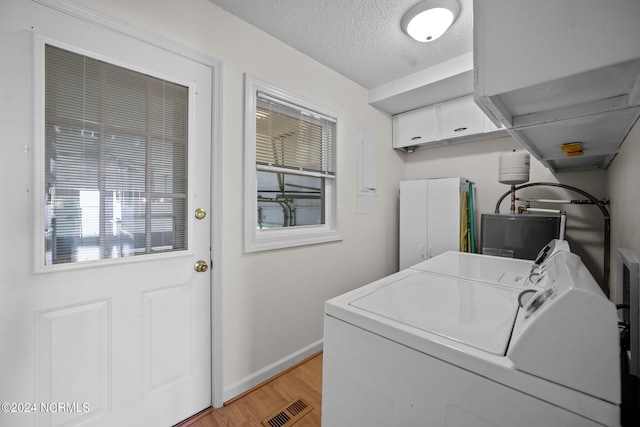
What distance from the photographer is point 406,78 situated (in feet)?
8.05

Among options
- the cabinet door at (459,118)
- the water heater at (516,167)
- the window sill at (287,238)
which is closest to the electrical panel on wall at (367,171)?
the window sill at (287,238)

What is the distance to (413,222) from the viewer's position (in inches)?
112

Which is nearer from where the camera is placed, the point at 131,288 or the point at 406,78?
the point at 131,288

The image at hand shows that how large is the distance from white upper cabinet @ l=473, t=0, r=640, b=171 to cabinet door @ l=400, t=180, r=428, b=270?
6.30 ft

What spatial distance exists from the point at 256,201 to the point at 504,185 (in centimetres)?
247

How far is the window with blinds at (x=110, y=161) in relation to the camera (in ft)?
3.79

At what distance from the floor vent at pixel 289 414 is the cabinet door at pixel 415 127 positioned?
8.81ft

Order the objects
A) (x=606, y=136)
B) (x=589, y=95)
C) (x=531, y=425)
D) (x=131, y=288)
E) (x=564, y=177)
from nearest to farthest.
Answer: (x=531, y=425) → (x=589, y=95) → (x=606, y=136) → (x=131, y=288) → (x=564, y=177)

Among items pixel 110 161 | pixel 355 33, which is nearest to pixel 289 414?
pixel 110 161

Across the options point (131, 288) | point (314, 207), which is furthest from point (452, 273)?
point (131, 288)

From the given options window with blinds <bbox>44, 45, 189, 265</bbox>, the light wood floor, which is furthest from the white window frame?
the light wood floor

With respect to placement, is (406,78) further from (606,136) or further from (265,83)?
(606,136)

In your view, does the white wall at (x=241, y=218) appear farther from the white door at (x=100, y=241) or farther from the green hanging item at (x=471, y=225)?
the green hanging item at (x=471, y=225)

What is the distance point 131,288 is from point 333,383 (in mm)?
1138
